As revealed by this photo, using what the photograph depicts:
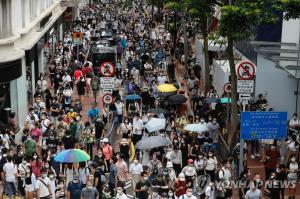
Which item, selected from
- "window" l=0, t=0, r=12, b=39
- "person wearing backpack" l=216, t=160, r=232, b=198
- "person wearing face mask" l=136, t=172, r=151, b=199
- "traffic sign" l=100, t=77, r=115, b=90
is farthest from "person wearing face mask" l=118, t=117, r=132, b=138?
"window" l=0, t=0, r=12, b=39

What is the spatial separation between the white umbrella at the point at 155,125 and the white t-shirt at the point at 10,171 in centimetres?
540

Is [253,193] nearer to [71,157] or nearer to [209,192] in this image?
[209,192]

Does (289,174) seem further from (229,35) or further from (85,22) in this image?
(85,22)

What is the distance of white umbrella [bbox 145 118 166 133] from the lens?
2077 centimetres

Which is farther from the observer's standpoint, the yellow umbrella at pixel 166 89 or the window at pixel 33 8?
the window at pixel 33 8

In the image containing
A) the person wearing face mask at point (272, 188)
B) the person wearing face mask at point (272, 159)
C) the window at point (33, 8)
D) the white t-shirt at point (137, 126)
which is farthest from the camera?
the window at point (33, 8)

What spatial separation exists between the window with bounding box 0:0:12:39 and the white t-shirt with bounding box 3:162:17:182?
28.4 ft

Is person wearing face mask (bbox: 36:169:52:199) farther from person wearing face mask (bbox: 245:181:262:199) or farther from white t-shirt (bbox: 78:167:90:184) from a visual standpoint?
person wearing face mask (bbox: 245:181:262:199)

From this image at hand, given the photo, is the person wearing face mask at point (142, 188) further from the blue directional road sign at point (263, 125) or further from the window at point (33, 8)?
the window at point (33, 8)

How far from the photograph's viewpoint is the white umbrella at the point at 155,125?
818 inches

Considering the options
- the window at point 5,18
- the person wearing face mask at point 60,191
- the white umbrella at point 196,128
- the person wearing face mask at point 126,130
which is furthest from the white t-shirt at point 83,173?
the window at point 5,18

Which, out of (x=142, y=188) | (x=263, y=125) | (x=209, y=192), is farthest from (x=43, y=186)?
(x=263, y=125)

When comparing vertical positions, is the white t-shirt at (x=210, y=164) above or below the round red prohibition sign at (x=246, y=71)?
below

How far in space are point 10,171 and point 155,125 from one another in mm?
5830
